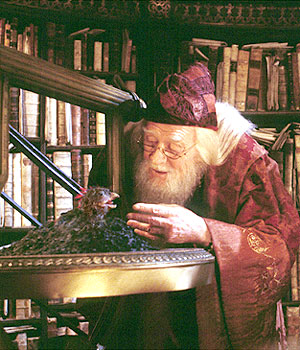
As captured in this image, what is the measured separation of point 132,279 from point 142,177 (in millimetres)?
420

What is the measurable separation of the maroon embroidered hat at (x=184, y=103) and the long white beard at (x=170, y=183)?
0.09 meters

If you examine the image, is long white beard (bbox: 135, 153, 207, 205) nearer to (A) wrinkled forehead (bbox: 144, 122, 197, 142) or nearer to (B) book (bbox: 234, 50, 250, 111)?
(A) wrinkled forehead (bbox: 144, 122, 197, 142)

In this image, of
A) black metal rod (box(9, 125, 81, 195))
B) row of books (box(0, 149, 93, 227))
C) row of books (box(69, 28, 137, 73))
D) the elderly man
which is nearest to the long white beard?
the elderly man

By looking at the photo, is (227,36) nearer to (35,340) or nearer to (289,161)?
(289,161)

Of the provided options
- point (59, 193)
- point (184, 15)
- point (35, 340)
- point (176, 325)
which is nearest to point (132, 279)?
point (176, 325)

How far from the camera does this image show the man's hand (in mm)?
747

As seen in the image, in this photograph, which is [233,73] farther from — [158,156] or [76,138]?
[158,156]

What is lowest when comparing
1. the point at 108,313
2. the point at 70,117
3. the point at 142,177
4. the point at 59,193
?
the point at 108,313

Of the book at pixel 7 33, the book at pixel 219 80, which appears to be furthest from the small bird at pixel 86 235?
the book at pixel 7 33

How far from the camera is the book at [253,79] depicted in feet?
5.42

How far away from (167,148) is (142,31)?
0.94 metres

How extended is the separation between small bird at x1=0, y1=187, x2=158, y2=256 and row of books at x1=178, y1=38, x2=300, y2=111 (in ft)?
3.36

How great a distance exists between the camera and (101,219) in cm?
70

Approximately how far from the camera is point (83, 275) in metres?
0.54
